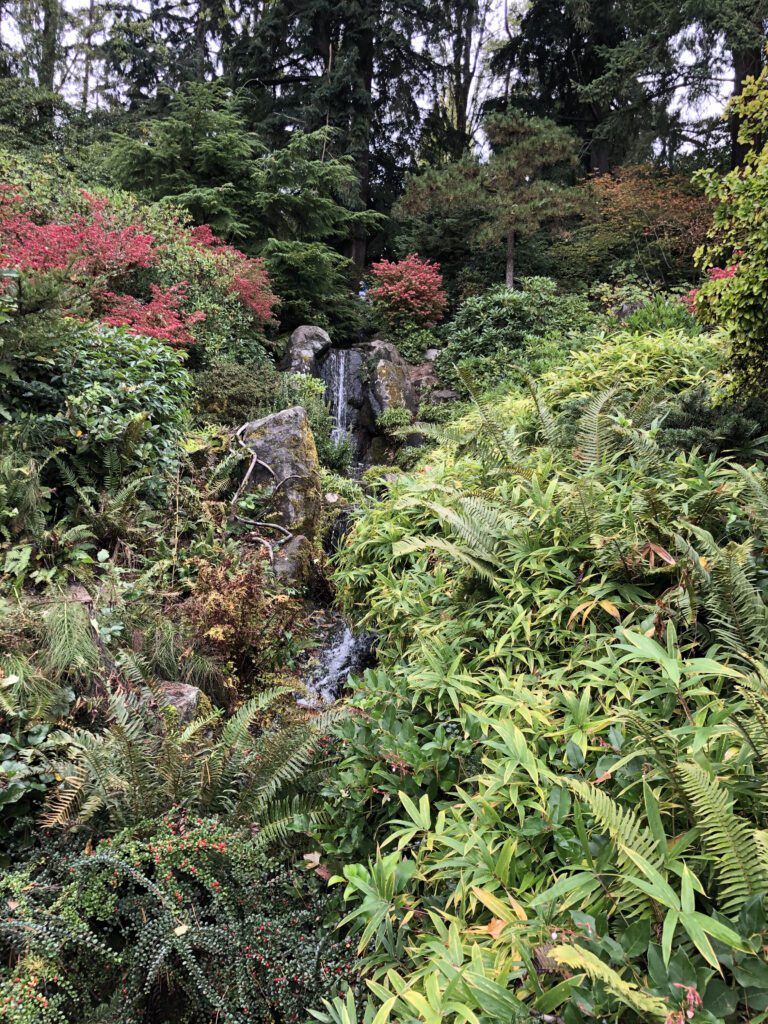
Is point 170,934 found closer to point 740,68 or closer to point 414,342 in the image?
point 414,342

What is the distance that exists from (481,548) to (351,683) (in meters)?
0.86

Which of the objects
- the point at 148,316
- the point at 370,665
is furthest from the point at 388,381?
the point at 370,665

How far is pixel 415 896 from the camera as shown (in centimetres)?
168

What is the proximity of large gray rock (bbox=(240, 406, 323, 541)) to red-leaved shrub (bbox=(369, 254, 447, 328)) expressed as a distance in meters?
Result: 6.56

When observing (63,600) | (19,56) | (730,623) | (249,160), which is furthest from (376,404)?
(19,56)

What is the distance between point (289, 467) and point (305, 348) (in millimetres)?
5433

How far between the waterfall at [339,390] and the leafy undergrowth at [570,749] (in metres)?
7.06

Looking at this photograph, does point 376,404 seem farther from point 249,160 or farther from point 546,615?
point 546,615

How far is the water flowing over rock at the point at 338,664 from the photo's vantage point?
438 centimetres

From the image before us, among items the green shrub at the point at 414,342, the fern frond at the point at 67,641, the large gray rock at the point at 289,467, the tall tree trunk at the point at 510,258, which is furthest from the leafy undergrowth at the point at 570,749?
the tall tree trunk at the point at 510,258

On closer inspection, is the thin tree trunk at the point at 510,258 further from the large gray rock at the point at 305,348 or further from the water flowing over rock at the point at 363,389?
the large gray rock at the point at 305,348

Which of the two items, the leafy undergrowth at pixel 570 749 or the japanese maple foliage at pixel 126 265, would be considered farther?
the japanese maple foliage at pixel 126 265

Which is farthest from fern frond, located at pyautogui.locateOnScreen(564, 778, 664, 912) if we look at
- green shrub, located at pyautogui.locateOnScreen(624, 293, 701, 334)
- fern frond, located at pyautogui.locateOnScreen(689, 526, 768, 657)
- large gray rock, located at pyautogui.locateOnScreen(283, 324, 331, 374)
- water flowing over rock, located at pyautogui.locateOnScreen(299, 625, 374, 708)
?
large gray rock, located at pyautogui.locateOnScreen(283, 324, 331, 374)

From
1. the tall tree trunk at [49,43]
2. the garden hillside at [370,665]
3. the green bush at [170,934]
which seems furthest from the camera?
the tall tree trunk at [49,43]
